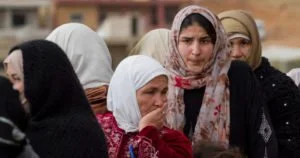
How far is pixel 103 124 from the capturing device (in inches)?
182

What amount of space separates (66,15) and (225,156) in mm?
44056

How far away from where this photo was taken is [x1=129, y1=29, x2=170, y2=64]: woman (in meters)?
5.57

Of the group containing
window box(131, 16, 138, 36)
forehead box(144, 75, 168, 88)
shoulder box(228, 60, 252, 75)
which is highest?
shoulder box(228, 60, 252, 75)

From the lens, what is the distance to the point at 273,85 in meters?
5.39

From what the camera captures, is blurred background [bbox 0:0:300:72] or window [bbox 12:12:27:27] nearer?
blurred background [bbox 0:0:300:72]

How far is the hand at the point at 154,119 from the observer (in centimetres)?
449

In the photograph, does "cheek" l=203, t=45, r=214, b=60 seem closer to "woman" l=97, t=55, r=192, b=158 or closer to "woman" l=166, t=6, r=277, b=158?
"woman" l=166, t=6, r=277, b=158

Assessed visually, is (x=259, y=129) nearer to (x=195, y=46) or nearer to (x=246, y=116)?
(x=246, y=116)

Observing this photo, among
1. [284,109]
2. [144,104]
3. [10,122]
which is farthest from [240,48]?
[10,122]

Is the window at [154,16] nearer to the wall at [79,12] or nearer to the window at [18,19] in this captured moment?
the wall at [79,12]

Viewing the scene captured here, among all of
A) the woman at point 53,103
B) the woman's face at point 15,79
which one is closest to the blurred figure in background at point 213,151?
the woman at point 53,103

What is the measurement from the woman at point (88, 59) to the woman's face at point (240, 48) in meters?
0.83

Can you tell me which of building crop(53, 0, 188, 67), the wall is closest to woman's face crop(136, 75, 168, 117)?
building crop(53, 0, 188, 67)

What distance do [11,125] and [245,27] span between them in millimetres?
2545
